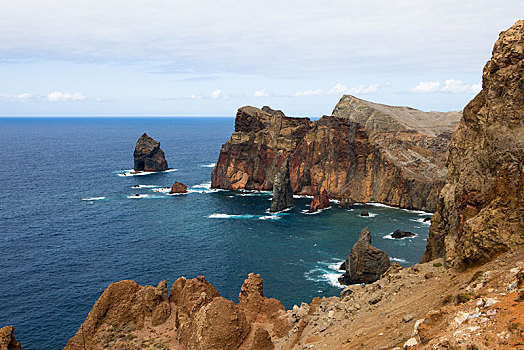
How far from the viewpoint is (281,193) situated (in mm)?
140875

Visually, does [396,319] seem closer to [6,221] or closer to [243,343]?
[243,343]

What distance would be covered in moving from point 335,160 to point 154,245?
282ft

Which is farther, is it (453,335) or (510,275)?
(510,275)

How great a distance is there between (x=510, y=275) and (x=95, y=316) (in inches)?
1511

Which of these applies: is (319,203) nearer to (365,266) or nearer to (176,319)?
(365,266)

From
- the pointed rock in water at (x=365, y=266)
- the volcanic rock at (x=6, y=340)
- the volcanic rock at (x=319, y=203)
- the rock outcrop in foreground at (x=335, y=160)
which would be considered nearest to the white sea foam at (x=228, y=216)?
the volcanic rock at (x=319, y=203)

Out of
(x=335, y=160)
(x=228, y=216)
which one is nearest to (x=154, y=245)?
(x=228, y=216)

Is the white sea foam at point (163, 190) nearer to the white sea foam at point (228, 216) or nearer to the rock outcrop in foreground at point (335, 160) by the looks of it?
A: the rock outcrop in foreground at point (335, 160)

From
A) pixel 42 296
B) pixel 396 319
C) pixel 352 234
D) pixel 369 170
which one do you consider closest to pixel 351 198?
pixel 369 170

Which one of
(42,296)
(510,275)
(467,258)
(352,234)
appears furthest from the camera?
(352,234)

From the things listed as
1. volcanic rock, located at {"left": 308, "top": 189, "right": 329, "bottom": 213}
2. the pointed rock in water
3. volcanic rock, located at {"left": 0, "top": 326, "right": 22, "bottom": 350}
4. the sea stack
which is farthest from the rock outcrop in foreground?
volcanic rock, located at {"left": 0, "top": 326, "right": 22, "bottom": 350}

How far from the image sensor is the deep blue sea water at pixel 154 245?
74.1 metres

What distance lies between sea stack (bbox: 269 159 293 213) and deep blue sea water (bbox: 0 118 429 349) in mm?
4949

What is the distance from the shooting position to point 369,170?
519ft
